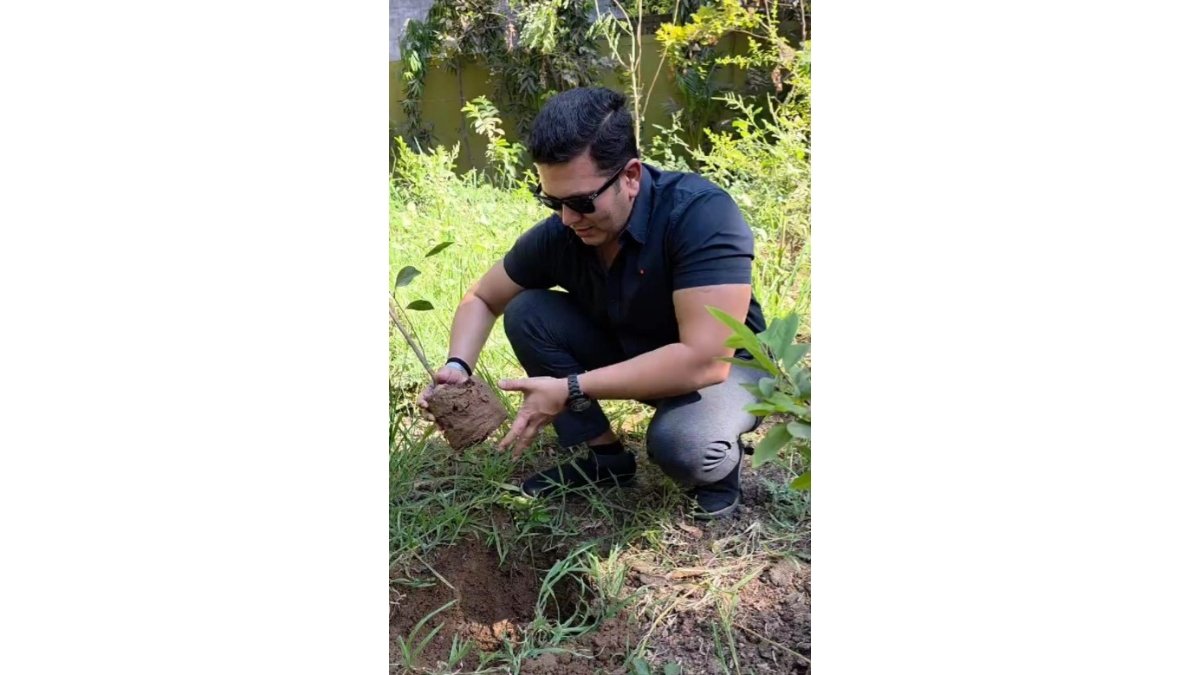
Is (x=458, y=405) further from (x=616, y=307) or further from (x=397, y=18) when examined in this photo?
(x=397, y=18)

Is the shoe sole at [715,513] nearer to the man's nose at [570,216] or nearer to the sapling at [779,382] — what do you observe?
the man's nose at [570,216]

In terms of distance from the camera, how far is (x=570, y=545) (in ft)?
6.50

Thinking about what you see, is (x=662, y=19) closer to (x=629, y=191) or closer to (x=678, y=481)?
(x=629, y=191)

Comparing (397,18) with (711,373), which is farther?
(711,373)

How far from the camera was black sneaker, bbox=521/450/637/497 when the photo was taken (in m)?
2.07

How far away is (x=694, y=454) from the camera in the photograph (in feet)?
6.49

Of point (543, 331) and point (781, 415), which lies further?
point (543, 331)

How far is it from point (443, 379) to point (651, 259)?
0.48 metres

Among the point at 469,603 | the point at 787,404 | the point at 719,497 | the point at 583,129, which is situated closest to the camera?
the point at 787,404

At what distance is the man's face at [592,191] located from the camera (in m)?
1.83

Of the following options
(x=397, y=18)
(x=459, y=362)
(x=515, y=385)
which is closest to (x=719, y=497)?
(x=515, y=385)

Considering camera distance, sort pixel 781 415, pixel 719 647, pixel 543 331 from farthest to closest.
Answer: pixel 543 331, pixel 719 647, pixel 781 415
